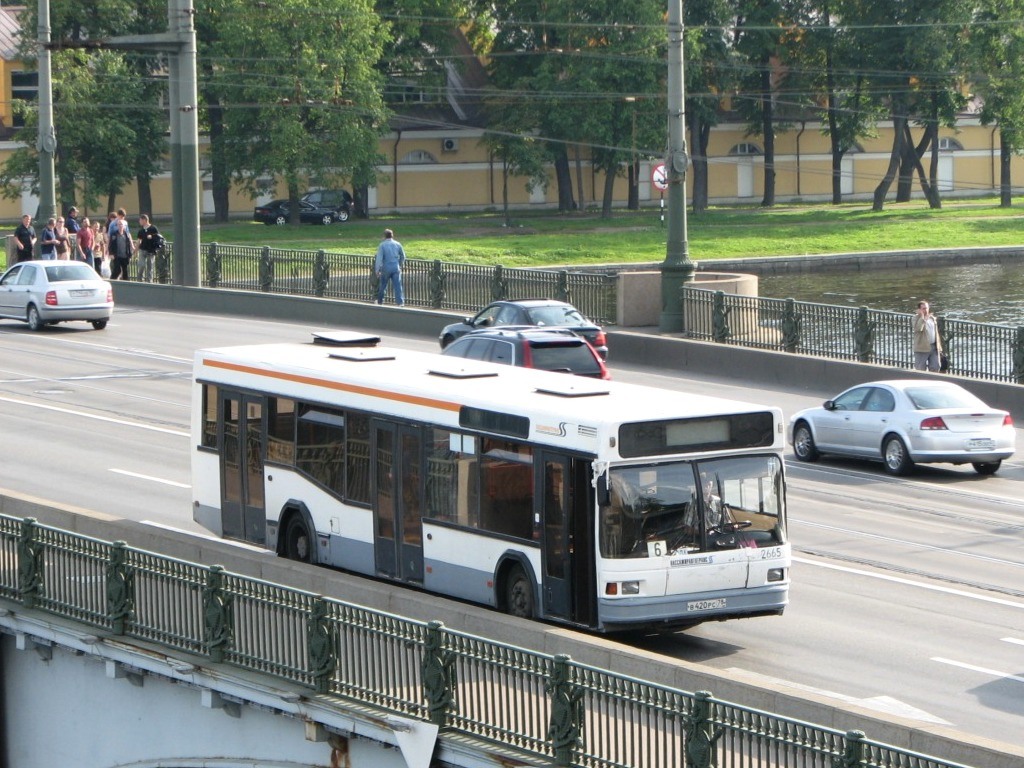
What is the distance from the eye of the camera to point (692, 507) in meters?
14.6

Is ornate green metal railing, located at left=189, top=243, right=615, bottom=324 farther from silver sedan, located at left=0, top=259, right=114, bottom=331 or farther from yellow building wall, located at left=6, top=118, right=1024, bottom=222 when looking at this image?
yellow building wall, located at left=6, top=118, right=1024, bottom=222

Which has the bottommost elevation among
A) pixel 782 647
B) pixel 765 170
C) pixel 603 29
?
pixel 782 647

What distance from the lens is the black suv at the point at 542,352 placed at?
2614 centimetres

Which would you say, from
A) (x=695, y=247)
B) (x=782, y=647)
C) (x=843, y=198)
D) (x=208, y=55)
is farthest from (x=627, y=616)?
(x=843, y=198)

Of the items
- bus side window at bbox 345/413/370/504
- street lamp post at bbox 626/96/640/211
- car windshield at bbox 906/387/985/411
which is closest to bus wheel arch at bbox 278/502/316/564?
bus side window at bbox 345/413/370/504

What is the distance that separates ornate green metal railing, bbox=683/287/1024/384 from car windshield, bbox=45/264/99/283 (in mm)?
12770

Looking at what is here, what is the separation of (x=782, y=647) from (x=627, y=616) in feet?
5.91

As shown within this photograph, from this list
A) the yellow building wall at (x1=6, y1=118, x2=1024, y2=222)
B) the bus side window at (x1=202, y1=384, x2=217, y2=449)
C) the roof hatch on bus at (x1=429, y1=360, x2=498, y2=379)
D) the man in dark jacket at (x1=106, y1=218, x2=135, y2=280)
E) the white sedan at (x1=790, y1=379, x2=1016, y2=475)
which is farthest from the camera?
the yellow building wall at (x1=6, y1=118, x2=1024, y2=222)

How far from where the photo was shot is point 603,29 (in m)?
86.8

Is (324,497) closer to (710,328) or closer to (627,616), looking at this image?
(627,616)

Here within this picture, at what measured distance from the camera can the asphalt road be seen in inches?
571

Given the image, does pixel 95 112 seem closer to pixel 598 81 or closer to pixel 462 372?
pixel 598 81

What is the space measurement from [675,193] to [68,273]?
13.2 m

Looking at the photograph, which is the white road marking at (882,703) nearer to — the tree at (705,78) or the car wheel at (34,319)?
the car wheel at (34,319)
